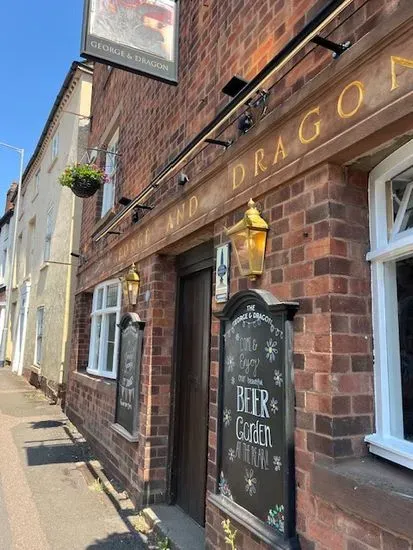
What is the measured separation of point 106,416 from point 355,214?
502 centimetres

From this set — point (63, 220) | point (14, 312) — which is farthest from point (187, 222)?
point (14, 312)

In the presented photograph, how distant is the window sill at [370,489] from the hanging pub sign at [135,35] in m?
3.53

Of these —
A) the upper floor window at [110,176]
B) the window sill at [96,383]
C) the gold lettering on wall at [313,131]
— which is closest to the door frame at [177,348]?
the window sill at [96,383]

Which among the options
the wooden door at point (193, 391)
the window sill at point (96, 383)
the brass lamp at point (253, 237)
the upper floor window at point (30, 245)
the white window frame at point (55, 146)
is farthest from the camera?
the upper floor window at point (30, 245)

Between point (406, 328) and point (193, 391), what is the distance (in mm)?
2609

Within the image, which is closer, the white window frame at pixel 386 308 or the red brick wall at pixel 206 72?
the white window frame at pixel 386 308

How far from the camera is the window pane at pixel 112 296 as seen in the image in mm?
6967

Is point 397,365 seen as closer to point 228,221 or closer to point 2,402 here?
point 228,221

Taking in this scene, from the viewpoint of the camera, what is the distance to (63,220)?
1212 centimetres

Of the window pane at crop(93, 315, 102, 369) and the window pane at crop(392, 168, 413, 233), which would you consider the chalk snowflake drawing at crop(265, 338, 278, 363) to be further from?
the window pane at crop(93, 315, 102, 369)

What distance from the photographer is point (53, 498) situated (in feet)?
16.4

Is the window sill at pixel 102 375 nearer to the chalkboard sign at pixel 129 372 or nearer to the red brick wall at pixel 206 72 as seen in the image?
the chalkboard sign at pixel 129 372

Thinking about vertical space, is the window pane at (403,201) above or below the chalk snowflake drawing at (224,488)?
above

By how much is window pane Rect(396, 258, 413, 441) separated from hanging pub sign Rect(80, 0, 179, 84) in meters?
2.95
